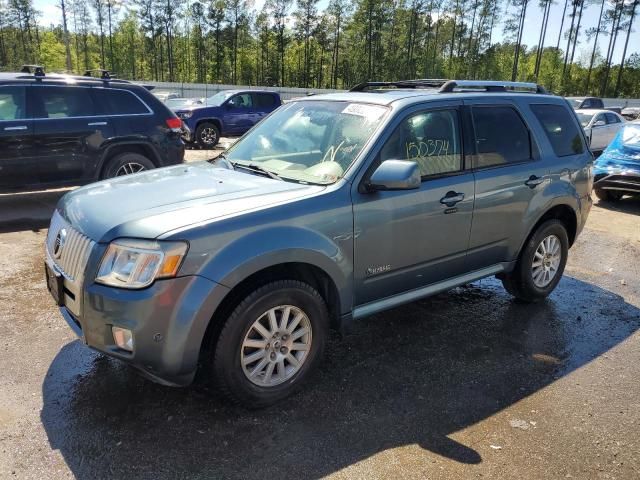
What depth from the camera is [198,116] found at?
15711 mm

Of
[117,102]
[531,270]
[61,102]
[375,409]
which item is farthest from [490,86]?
[61,102]

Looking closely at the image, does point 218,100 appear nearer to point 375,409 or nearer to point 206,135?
point 206,135

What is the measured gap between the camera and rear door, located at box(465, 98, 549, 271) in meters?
4.14

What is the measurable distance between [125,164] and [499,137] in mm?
5516

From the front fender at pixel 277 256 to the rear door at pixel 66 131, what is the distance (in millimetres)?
5507

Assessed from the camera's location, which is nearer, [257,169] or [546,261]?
[257,169]

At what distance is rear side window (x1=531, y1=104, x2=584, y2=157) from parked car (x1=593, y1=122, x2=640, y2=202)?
17.5 ft

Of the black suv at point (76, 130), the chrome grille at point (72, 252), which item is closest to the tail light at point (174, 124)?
the black suv at point (76, 130)

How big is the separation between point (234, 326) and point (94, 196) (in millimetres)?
1296

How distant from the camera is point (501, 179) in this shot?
4.22 m

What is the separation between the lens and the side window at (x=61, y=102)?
7188mm

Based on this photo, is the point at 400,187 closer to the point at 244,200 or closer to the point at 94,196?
the point at 244,200

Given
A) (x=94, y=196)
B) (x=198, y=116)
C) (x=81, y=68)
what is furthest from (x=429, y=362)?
(x=81, y=68)

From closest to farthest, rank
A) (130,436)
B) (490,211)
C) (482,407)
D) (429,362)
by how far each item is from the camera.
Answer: (130,436), (482,407), (429,362), (490,211)
